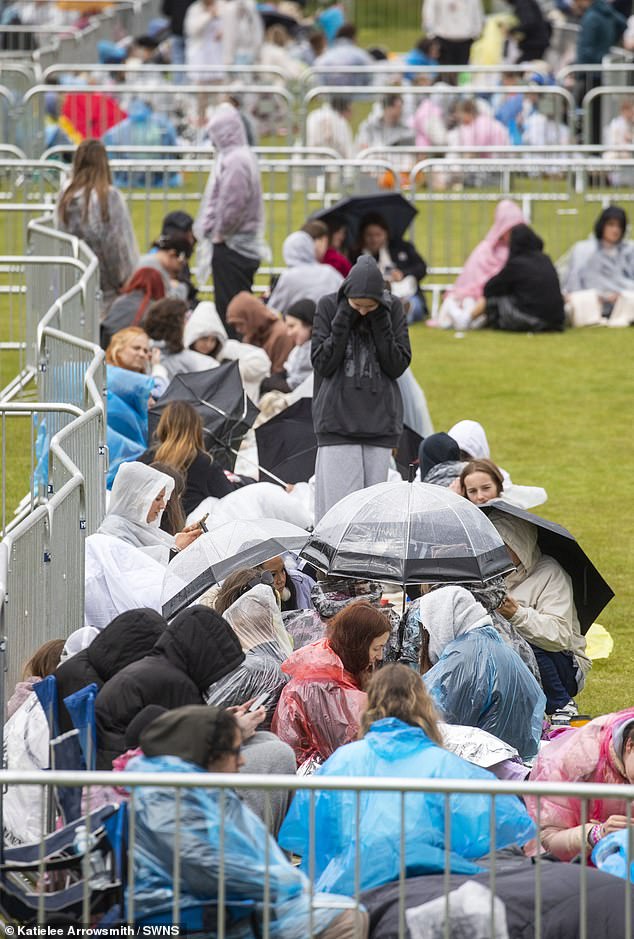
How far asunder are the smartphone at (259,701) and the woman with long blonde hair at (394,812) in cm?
84

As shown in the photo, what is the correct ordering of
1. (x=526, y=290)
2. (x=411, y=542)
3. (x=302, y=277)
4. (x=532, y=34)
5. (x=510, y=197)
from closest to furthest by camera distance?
(x=411, y=542) → (x=302, y=277) → (x=526, y=290) → (x=510, y=197) → (x=532, y=34)

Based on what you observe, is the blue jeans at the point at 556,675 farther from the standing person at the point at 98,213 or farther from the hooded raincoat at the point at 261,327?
the standing person at the point at 98,213

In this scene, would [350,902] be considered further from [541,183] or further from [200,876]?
[541,183]

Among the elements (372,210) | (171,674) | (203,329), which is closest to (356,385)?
(203,329)

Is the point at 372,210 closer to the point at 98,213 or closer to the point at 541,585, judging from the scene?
the point at 98,213

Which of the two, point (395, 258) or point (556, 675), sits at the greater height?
point (395, 258)

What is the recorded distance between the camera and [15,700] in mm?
6250

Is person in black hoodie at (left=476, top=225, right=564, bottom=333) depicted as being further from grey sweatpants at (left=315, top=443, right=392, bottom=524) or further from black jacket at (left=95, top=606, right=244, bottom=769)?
black jacket at (left=95, top=606, right=244, bottom=769)

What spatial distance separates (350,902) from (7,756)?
4.67 ft

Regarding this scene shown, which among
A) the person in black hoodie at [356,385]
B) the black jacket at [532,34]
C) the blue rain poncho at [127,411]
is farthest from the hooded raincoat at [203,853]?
the black jacket at [532,34]

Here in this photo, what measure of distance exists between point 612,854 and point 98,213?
365 inches

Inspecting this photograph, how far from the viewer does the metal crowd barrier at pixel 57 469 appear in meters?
6.71

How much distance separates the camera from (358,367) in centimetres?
955

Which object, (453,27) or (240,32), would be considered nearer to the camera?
(240,32)
